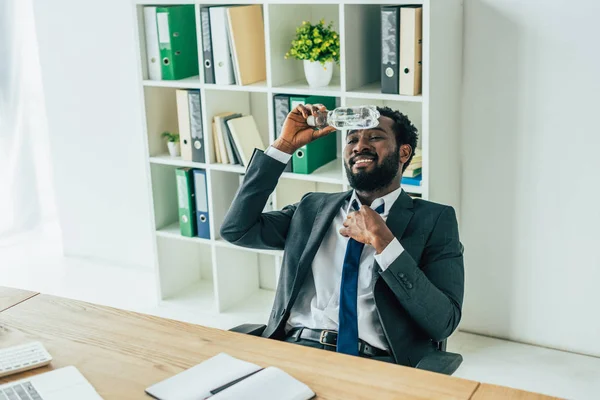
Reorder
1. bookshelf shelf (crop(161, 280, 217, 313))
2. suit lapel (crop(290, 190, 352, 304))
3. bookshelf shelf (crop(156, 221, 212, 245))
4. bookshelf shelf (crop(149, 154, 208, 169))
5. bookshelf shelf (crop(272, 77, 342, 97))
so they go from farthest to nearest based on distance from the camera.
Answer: bookshelf shelf (crop(161, 280, 217, 313)), bookshelf shelf (crop(156, 221, 212, 245)), bookshelf shelf (crop(149, 154, 208, 169)), bookshelf shelf (crop(272, 77, 342, 97)), suit lapel (crop(290, 190, 352, 304))

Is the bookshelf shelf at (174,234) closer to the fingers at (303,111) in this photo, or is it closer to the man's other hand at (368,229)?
the fingers at (303,111)

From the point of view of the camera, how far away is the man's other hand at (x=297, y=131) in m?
2.54

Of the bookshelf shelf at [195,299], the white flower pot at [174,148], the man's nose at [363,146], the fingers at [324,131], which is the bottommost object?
the bookshelf shelf at [195,299]

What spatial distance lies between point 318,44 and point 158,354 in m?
1.81

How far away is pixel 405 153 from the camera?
255cm

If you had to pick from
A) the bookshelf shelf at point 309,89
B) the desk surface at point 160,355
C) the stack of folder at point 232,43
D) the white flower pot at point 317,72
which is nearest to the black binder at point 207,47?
the stack of folder at point 232,43

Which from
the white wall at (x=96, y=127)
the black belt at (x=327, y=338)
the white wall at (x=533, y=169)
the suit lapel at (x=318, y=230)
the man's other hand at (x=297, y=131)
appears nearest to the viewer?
the black belt at (x=327, y=338)

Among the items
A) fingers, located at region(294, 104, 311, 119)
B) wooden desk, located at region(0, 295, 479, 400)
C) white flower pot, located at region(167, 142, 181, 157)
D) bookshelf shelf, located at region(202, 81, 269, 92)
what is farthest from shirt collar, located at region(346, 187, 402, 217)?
white flower pot, located at region(167, 142, 181, 157)

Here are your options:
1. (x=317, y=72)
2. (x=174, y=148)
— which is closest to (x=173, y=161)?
(x=174, y=148)

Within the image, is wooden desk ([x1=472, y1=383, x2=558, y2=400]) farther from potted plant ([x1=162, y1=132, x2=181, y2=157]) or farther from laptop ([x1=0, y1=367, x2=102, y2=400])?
potted plant ([x1=162, y1=132, x2=181, y2=157])

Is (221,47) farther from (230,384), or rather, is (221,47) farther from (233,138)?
(230,384)

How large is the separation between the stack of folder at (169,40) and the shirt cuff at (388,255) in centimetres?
192

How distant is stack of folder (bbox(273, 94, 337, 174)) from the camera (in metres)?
3.50

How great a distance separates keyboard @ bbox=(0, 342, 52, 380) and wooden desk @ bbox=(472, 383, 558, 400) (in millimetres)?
1004
